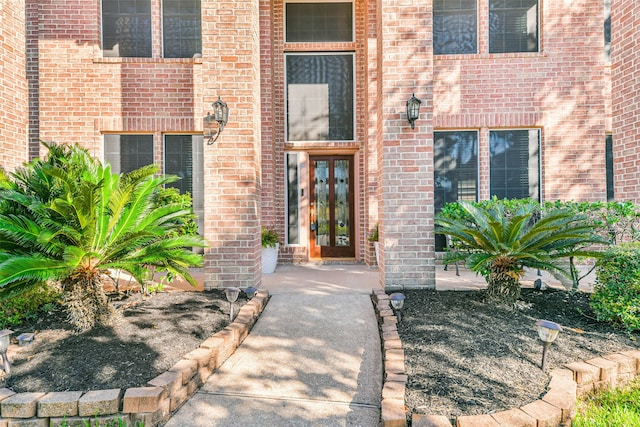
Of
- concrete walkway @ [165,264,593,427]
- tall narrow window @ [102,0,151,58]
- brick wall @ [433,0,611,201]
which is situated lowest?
concrete walkway @ [165,264,593,427]

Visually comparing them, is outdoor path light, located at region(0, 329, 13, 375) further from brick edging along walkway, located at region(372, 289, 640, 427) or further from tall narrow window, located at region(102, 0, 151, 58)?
tall narrow window, located at region(102, 0, 151, 58)

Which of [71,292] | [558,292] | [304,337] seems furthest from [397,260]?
[71,292]

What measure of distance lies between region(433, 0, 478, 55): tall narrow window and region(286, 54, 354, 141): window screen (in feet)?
5.75

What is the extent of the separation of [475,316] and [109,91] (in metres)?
7.03

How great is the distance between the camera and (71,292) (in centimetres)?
309

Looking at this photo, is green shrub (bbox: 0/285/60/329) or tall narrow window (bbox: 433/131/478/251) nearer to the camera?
green shrub (bbox: 0/285/60/329)

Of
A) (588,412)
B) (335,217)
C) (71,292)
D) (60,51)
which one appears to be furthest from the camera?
(335,217)

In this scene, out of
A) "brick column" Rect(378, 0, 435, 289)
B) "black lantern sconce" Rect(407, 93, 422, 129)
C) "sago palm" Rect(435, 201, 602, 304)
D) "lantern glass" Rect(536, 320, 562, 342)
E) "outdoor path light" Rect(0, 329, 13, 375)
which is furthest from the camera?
"brick column" Rect(378, 0, 435, 289)

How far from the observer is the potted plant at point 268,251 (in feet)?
19.8

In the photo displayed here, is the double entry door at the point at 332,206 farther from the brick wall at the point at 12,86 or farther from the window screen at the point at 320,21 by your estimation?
the brick wall at the point at 12,86

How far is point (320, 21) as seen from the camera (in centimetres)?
696

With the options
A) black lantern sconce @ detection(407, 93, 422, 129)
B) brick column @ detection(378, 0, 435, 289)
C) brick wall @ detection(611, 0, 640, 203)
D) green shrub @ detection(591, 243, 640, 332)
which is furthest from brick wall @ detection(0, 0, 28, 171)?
brick wall @ detection(611, 0, 640, 203)

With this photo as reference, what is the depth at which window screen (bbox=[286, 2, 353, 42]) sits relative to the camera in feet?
22.8

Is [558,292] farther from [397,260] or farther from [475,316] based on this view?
[397,260]
